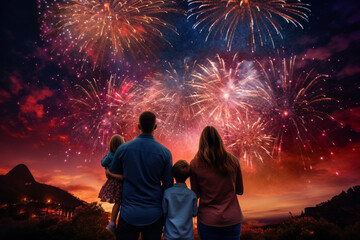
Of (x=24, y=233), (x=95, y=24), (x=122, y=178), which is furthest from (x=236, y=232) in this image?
(x=24, y=233)

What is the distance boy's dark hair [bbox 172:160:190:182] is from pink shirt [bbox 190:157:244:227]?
115mm

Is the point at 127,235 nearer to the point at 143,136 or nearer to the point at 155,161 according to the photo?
the point at 155,161

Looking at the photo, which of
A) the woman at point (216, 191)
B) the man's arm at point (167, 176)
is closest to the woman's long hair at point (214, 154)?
the woman at point (216, 191)

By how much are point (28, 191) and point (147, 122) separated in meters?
26.8

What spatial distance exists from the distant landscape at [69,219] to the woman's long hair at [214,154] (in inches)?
742

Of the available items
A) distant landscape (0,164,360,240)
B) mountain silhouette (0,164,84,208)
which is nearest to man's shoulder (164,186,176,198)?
distant landscape (0,164,360,240)

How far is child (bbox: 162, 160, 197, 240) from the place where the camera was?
7.67 ft

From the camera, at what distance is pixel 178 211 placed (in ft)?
7.82

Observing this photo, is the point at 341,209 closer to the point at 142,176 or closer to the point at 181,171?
the point at 181,171

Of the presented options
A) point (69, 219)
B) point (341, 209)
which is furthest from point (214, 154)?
point (341, 209)

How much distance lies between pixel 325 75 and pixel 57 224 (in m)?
26.4

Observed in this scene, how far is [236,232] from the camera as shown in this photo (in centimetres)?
232

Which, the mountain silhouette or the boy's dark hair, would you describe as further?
the mountain silhouette

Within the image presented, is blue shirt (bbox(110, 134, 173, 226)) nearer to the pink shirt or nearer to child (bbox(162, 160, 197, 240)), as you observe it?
Answer: child (bbox(162, 160, 197, 240))
